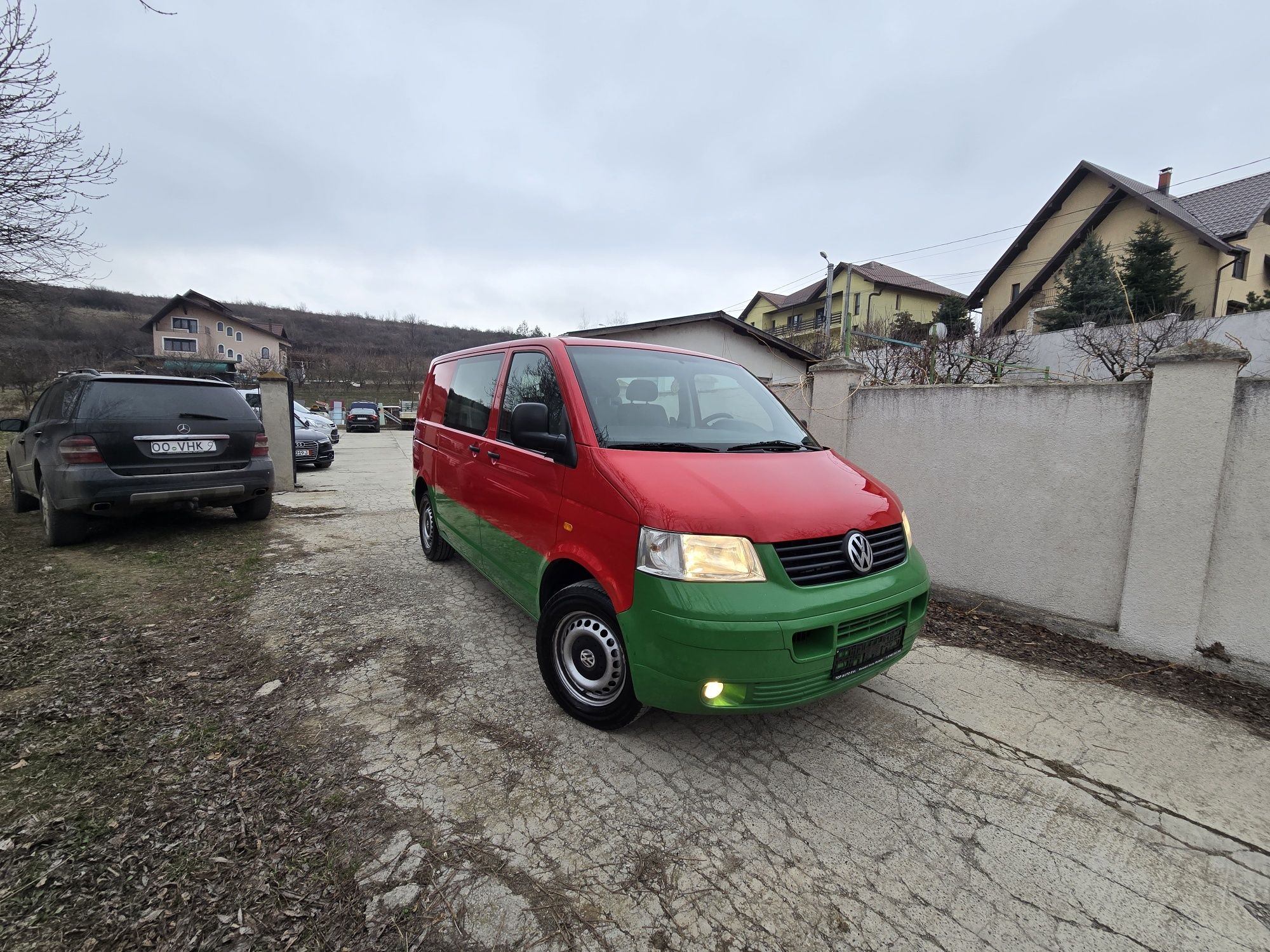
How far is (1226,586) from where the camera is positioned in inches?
126

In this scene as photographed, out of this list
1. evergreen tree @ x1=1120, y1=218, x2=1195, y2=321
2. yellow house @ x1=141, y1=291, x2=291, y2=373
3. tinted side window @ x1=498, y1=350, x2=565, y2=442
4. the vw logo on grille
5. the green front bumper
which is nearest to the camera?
the green front bumper

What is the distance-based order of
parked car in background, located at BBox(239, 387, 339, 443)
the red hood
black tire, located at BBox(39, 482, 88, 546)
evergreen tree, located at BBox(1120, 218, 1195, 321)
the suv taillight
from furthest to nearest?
evergreen tree, located at BBox(1120, 218, 1195, 321) → parked car in background, located at BBox(239, 387, 339, 443) → black tire, located at BBox(39, 482, 88, 546) → the suv taillight → the red hood

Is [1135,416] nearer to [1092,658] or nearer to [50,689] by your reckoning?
[1092,658]

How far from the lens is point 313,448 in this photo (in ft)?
39.8

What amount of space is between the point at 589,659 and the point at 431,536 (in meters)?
3.21

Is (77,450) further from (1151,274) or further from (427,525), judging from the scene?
(1151,274)

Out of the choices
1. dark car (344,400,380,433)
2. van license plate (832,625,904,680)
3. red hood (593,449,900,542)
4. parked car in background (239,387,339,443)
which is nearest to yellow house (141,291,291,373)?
dark car (344,400,380,433)

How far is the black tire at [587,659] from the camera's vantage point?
2459 millimetres

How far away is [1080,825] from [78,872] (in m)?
3.56

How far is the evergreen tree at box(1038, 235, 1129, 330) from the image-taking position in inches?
753

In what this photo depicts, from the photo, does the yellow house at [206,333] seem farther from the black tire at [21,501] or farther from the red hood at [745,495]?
the red hood at [745,495]

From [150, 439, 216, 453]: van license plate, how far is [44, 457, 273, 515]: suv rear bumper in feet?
0.72

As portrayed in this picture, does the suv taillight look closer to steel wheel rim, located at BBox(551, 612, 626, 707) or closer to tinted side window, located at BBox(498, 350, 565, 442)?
tinted side window, located at BBox(498, 350, 565, 442)

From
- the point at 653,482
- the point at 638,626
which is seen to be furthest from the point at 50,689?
the point at 653,482
